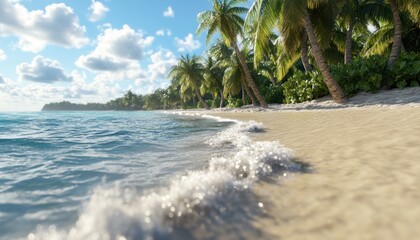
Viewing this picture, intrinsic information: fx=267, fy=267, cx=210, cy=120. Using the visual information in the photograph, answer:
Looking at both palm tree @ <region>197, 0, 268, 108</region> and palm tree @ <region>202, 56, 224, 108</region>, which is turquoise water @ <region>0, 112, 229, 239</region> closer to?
palm tree @ <region>197, 0, 268, 108</region>

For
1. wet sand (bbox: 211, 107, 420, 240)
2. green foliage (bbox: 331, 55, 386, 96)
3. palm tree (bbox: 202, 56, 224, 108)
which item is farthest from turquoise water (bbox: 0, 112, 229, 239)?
palm tree (bbox: 202, 56, 224, 108)

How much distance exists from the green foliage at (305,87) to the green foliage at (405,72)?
3.82 metres

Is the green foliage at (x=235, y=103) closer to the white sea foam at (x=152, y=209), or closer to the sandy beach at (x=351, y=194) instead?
the sandy beach at (x=351, y=194)

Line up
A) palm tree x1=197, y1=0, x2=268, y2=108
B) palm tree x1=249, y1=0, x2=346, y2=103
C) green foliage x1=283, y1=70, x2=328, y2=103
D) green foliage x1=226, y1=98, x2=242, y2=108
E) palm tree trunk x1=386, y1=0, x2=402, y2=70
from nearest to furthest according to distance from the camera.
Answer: palm tree x1=249, y1=0, x2=346, y2=103
palm tree trunk x1=386, y1=0, x2=402, y2=70
green foliage x1=283, y1=70, x2=328, y2=103
palm tree x1=197, y1=0, x2=268, y2=108
green foliage x1=226, y1=98, x2=242, y2=108

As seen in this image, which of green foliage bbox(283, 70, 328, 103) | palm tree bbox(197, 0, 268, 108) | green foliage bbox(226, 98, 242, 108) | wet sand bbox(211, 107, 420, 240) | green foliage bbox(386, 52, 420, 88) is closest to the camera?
wet sand bbox(211, 107, 420, 240)

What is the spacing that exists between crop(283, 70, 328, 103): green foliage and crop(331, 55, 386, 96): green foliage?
151 centimetres

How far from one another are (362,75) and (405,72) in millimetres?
1922

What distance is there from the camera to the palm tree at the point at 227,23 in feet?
75.2

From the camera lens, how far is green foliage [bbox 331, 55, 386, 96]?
1449 centimetres

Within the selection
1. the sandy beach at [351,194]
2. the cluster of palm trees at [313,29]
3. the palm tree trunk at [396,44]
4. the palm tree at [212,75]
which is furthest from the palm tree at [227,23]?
the sandy beach at [351,194]

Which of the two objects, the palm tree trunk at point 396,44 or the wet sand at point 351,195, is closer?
the wet sand at point 351,195

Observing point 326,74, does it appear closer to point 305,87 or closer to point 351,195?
point 305,87

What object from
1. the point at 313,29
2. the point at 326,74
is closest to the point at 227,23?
the point at 313,29

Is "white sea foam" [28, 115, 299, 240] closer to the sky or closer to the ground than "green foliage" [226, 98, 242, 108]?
closer to the ground
